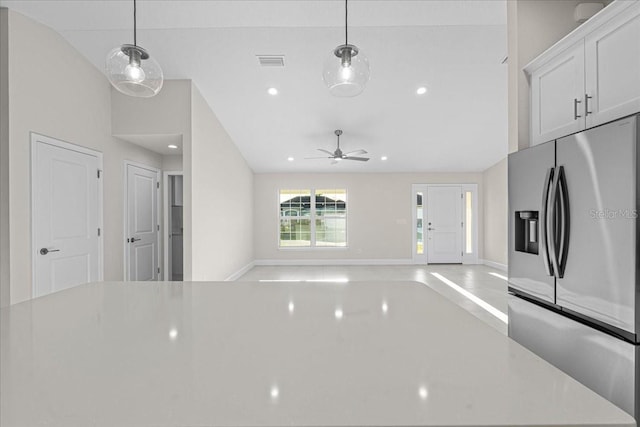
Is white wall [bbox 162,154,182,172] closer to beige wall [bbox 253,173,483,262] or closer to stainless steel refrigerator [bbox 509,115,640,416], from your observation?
beige wall [bbox 253,173,483,262]

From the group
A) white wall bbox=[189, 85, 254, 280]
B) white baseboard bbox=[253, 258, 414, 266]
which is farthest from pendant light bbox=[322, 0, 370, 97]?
white baseboard bbox=[253, 258, 414, 266]

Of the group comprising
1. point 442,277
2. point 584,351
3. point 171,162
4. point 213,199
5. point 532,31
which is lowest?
point 442,277

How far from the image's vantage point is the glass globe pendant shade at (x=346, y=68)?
1.68 metres

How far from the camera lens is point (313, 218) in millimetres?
8219

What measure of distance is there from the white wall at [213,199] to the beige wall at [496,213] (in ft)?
18.3

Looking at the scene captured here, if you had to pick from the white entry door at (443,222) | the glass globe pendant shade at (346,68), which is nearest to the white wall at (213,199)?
the glass globe pendant shade at (346,68)

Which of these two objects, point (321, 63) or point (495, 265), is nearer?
point (321, 63)

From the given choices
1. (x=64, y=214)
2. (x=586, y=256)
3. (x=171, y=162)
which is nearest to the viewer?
(x=586, y=256)

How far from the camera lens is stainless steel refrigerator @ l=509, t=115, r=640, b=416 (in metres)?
1.34

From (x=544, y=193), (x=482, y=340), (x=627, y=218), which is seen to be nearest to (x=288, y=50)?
(x=544, y=193)

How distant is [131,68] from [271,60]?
2465mm

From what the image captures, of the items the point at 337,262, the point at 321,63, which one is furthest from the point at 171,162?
the point at 337,262

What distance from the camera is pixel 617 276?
1388mm

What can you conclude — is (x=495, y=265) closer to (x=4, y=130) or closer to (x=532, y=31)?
(x=532, y=31)
